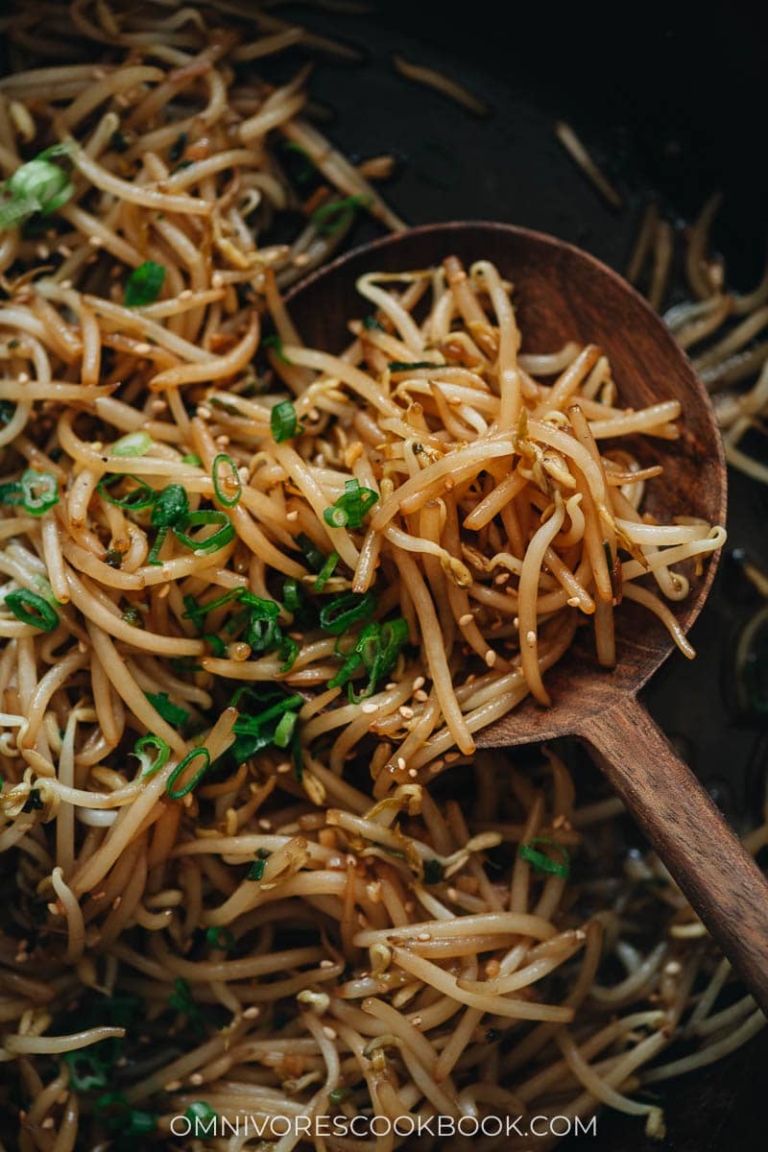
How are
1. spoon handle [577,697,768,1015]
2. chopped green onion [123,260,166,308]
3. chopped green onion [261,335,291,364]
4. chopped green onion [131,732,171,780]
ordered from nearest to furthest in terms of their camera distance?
spoon handle [577,697,768,1015] < chopped green onion [131,732,171,780] < chopped green onion [123,260,166,308] < chopped green onion [261,335,291,364]

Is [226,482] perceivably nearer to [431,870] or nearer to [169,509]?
[169,509]

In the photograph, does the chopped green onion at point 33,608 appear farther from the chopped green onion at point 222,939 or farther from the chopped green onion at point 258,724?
the chopped green onion at point 222,939

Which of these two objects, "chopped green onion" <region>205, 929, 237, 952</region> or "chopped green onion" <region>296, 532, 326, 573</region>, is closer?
"chopped green onion" <region>296, 532, 326, 573</region>

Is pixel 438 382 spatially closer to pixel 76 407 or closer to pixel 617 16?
pixel 76 407

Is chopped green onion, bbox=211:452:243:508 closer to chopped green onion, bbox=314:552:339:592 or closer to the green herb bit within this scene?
chopped green onion, bbox=314:552:339:592

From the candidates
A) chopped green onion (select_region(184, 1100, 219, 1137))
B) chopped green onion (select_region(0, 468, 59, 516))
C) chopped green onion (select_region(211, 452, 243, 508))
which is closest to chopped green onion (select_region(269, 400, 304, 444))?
chopped green onion (select_region(211, 452, 243, 508))

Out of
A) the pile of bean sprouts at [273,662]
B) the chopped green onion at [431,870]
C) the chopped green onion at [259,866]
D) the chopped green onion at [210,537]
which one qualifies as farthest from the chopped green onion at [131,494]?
the chopped green onion at [431,870]

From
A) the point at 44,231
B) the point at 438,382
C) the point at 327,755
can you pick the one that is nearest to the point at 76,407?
the point at 44,231
